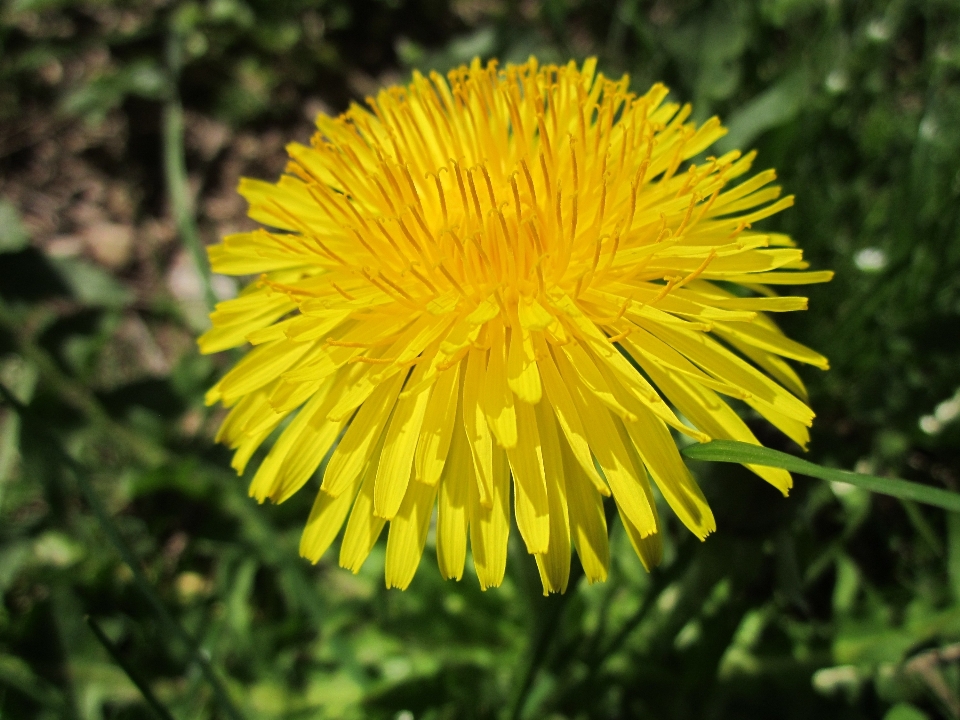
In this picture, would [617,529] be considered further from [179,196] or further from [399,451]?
[179,196]

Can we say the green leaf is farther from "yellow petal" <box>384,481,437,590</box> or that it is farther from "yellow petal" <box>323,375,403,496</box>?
"yellow petal" <box>384,481,437,590</box>

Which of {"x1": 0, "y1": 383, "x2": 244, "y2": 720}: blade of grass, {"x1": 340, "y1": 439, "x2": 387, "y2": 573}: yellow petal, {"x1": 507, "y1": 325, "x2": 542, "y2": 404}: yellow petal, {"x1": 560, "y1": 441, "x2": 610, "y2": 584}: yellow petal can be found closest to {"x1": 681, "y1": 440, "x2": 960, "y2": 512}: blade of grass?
{"x1": 560, "y1": 441, "x2": 610, "y2": 584}: yellow petal

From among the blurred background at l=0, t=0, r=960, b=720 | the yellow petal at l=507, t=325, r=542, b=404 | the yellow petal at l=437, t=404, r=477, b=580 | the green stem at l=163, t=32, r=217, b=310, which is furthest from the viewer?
the green stem at l=163, t=32, r=217, b=310

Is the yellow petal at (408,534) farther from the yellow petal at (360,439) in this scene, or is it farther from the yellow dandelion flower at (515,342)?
the yellow petal at (360,439)

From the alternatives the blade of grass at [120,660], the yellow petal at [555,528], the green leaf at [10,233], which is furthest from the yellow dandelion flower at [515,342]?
the green leaf at [10,233]

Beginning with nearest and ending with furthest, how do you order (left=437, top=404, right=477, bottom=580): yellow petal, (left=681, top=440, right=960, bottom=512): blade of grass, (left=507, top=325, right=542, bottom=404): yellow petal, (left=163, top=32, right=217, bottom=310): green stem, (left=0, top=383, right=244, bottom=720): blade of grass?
(left=681, top=440, right=960, bottom=512): blade of grass < (left=507, top=325, right=542, bottom=404): yellow petal < (left=437, top=404, right=477, bottom=580): yellow petal < (left=0, top=383, right=244, bottom=720): blade of grass < (left=163, top=32, right=217, bottom=310): green stem

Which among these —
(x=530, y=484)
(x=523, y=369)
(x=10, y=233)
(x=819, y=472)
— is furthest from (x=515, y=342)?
(x=10, y=233)
